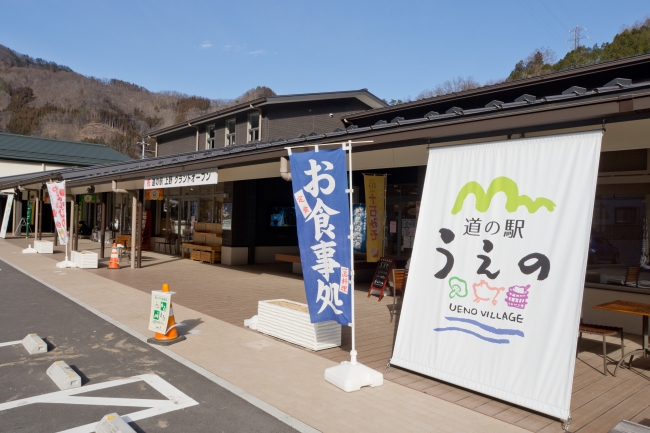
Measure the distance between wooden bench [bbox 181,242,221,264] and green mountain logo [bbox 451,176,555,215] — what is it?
13226 mm

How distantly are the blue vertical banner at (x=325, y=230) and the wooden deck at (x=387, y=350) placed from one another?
0.99 m

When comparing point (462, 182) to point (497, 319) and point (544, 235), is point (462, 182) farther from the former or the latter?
point (497, 319)

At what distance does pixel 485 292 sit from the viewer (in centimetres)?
499

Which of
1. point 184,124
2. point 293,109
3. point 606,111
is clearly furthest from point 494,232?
point 184,124

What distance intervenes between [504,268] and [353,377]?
192 cm

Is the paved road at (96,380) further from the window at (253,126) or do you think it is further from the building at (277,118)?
the window at (253,126)

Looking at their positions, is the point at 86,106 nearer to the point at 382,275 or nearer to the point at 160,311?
the point at 382,275

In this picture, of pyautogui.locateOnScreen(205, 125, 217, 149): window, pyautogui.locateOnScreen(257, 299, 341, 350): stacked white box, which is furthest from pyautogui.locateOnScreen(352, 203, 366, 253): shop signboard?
pyautogui.locateOnScreen(205, 125, 217, 149): window

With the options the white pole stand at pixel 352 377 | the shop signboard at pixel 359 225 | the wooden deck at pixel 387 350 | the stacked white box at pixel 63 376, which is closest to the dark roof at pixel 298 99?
the wooden deck at pixel 387 350

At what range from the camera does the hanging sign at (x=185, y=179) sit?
1087cm

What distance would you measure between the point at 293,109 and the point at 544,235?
1769 centimetres

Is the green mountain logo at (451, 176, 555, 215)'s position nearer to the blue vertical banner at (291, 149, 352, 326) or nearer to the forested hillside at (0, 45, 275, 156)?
the blue vertical banner at (291, 149, 352, 326)

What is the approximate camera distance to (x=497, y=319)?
485 cm

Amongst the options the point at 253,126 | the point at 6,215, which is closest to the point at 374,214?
the point at 253,126
